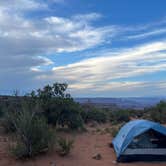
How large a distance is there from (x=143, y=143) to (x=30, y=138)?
4.30 meters

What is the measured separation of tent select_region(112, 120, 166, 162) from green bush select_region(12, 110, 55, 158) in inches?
109

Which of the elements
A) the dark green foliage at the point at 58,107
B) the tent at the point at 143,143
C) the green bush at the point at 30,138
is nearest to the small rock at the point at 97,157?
the tent at the point at 143,143

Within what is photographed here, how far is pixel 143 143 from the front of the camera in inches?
454

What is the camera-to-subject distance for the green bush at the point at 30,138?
10.7m

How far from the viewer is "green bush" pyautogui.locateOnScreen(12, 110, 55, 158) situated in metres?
10.7

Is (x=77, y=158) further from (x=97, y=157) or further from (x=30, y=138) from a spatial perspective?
(x=30, y=138)

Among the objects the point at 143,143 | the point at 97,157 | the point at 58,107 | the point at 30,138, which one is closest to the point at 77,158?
the point at 97,157

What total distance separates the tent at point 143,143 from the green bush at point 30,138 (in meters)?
2.78

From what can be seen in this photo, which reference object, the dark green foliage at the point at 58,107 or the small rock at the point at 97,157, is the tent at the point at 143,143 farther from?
the dark green foliage at the point at 58,107

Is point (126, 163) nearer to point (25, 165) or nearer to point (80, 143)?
point (25, 165)

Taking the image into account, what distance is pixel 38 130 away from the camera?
36.7 ft

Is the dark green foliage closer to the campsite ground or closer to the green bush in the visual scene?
the campsite ground

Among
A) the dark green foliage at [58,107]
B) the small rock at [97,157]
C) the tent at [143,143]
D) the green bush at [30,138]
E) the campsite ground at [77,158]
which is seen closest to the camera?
the campsite ground at [77,158]

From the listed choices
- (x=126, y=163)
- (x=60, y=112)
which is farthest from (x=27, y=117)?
(x=60, y=112)
